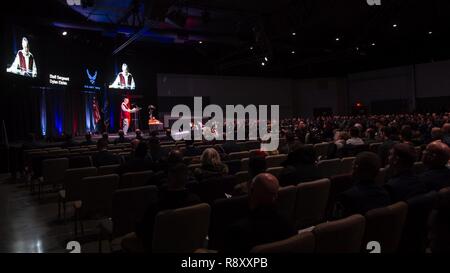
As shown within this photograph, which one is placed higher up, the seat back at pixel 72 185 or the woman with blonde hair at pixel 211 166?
the woman with blonde hair at pixel 211 166

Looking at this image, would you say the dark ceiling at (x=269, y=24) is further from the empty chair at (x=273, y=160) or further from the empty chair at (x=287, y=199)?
the empty chair at (x=287, y=199)

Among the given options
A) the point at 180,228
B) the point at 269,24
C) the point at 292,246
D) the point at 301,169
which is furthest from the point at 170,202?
the point at 269,24

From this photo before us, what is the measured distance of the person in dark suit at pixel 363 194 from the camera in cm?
278

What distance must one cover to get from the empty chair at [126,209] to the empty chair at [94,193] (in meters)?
0.91

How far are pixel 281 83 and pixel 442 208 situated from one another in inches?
1092

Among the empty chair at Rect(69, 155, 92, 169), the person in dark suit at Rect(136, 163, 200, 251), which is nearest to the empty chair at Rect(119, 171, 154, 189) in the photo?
the person in dark suit at Rect(136, 163, 200, 251)

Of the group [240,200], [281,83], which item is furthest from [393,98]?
[240,200]

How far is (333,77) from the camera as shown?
93.2 feet

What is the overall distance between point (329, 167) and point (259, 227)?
3.78m

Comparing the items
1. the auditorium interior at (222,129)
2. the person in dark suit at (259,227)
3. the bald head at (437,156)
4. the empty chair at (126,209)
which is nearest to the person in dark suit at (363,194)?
the auditorium interior at (222,129)

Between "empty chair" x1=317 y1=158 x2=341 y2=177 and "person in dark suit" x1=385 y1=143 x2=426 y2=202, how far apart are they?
2.07m

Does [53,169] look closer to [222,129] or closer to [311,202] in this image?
[311,202]

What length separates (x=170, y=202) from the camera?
299cm

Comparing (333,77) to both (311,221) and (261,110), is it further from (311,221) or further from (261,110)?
(311,221)
